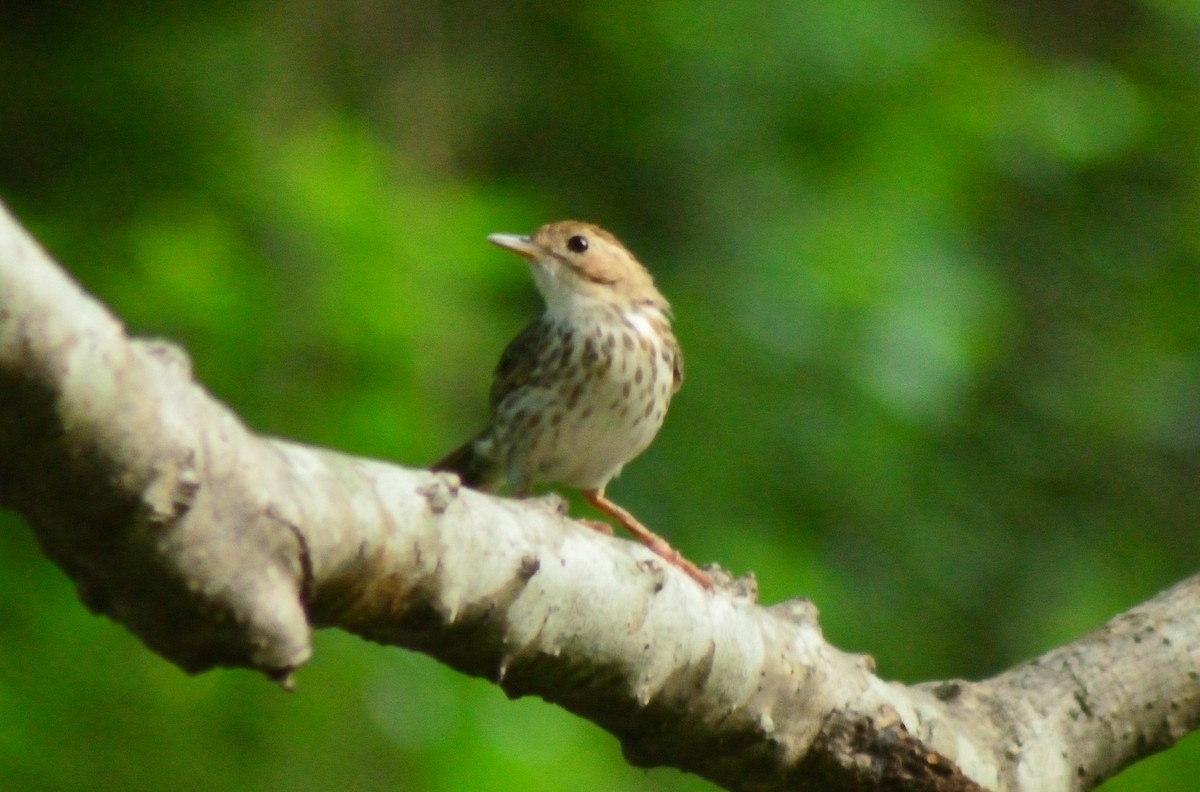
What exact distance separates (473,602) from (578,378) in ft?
8.98

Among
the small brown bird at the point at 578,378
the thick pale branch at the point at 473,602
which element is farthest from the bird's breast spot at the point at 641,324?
the thick pale branch at the point at 473,602

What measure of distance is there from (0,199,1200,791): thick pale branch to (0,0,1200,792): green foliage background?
6.92 ft

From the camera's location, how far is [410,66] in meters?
8.64

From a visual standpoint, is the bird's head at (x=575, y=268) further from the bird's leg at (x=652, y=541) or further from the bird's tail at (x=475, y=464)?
the bird's leg at (x=652, y=541)

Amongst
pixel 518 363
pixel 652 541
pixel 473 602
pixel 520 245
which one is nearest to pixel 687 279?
pixel 520 245

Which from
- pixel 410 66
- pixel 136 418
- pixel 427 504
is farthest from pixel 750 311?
pixel 136 418

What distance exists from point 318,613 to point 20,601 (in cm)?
336

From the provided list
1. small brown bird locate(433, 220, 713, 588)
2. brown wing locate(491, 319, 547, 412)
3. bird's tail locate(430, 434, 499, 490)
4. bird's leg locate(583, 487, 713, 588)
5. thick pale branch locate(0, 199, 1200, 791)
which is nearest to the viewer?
thick pale branch locate(0, 199, 1200, 791)

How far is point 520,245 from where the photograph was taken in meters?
5.72

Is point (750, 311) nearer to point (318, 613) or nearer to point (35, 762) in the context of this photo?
point (35, 762)

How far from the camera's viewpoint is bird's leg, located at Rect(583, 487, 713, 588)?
3.60m

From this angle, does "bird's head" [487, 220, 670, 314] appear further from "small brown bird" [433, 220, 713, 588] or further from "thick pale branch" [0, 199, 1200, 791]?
"thick pale branch" [0, 199, 1200, 791]

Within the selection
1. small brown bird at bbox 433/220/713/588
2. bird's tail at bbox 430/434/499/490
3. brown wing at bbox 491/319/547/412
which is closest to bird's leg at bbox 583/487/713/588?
small brown bird at bbox 433/220/713/588

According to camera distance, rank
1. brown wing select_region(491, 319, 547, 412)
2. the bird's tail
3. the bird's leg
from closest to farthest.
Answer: the bird's leg → brown wing select_region(491, 319, 547, 412) → the bird's tail
